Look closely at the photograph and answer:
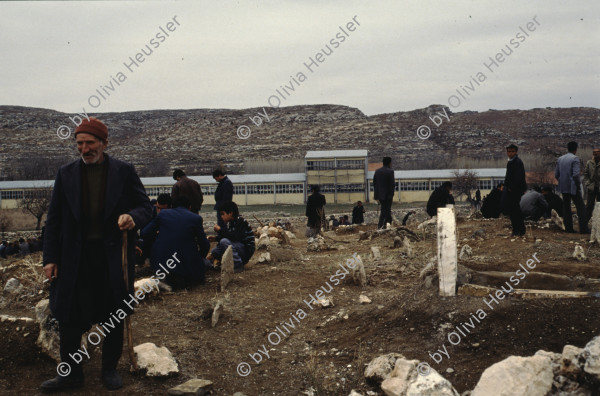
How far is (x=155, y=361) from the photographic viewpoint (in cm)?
436

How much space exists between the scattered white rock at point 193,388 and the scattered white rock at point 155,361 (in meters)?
0.28

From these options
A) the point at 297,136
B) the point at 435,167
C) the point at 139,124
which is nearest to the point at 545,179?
the point at 435,167

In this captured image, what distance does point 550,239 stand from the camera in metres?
9.88

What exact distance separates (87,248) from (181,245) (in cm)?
299

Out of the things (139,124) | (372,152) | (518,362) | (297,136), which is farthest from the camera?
(139,124)

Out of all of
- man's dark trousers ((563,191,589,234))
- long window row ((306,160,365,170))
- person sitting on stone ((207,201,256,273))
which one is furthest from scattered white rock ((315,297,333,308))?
long window row ((306,160,365,170))

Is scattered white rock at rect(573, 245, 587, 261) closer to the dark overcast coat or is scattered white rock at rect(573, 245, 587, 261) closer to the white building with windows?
the dark overcast coat

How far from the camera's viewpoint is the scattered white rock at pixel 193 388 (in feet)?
12.9

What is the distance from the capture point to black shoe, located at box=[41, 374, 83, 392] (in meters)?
3.93

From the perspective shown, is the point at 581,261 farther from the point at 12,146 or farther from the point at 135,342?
the point at 12,146

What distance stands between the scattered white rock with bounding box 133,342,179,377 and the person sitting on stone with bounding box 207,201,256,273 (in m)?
3.67

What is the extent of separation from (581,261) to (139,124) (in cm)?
14116

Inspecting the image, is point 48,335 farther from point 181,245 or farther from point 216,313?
point 181,245

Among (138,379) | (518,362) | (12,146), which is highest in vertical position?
(12,146)
